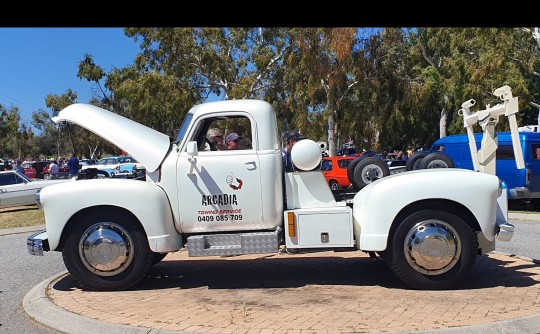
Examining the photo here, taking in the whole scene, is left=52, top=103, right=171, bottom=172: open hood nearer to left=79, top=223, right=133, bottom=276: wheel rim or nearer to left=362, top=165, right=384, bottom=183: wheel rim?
left=79, top=223, right=133, bottom=276: wheel rim

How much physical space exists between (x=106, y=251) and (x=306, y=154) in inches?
99.2

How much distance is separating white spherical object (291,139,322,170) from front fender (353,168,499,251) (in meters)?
0.77

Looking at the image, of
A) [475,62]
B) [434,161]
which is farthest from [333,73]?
[434,161]

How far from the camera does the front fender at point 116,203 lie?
6531mm

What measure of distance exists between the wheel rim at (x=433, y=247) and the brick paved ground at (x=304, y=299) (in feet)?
0.94

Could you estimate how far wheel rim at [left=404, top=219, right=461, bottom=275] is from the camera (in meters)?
6.25

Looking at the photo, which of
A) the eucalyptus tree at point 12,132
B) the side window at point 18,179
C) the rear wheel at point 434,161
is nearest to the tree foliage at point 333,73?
the side window at point 18,179

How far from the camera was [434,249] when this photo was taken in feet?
20.6

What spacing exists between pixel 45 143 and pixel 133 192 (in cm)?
8704

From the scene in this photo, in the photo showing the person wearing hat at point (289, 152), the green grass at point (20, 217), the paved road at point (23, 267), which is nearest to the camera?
the paved road at point (23, 267)

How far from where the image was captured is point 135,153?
689 centimetres

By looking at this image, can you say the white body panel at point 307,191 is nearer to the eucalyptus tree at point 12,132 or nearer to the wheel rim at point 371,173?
the wheel rim at point 371,173

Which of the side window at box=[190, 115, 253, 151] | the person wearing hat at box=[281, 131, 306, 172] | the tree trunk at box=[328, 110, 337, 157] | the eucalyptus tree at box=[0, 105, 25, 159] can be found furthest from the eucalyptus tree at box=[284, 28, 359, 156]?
the eucalyptus tree at box=[0, 105, 25, 159]

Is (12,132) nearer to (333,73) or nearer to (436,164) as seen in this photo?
(333,73)
